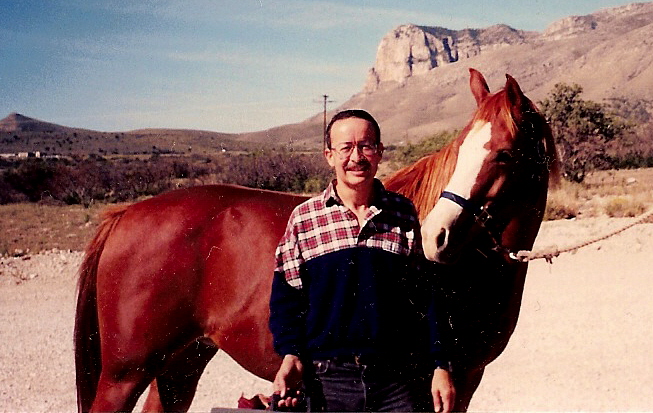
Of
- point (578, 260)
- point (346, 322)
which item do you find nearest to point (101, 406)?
point (346, 322)

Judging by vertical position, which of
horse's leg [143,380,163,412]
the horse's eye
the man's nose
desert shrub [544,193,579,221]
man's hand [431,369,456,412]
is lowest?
desert shrub [544,193,579,221]

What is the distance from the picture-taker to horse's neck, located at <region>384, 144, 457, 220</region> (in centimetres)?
293

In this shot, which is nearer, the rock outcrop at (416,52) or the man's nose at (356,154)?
the man's nose at (356,154)

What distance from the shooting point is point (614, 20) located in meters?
83.6

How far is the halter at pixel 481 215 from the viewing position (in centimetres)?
254

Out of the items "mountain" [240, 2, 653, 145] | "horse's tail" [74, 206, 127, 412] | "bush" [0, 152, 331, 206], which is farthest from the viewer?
"mountain" [240, 2, 653, 145]

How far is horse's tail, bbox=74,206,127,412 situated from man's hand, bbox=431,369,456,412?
2.28 meters

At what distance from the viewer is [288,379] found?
6.85 feet

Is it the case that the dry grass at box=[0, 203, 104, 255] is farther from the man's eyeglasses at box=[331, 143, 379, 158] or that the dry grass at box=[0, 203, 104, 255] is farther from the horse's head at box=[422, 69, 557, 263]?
the man's eyeglasses at box=[331, 143, 379, 158]

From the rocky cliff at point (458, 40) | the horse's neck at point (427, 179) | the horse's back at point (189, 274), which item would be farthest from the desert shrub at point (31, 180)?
the rocky cliff at point (458, 40)

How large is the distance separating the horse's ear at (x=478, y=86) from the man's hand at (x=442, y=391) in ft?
4.55

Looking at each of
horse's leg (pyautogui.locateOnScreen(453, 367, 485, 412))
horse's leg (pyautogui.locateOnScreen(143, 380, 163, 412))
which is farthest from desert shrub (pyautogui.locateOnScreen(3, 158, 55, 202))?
horse's leg (pyautogui.locateOnScreen(453, 367, 485, 412))

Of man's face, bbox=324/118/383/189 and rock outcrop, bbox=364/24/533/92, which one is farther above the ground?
rock outcrop, bbox=364/24/533/92

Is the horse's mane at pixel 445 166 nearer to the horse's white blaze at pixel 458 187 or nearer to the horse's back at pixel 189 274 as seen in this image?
the horse's white blaze at pixel 458 187
